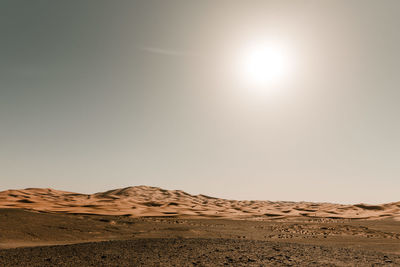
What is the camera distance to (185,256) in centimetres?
777

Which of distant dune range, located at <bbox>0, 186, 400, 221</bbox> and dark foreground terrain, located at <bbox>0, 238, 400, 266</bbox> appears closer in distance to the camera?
dark foreground terrain, located at <bbox>0, 238, 400, 266</bbox>

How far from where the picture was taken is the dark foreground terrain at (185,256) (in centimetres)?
703

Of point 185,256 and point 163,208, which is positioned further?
point 163,208

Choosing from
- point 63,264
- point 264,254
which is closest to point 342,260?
point 264,254

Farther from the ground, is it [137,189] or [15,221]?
[137,189]

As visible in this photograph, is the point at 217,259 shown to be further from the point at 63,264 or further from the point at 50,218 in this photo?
the point at 50,218

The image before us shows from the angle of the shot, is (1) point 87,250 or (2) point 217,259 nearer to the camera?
(2) point 217,259

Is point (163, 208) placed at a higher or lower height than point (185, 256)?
higher

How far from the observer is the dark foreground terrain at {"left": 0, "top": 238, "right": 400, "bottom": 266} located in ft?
23.1

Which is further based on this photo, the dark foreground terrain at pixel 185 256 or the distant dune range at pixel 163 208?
the distant dune range at pixel 163 208

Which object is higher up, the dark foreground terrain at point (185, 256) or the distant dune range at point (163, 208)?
the distant dune range at point (163, 208)

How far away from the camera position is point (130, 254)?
25.8ft

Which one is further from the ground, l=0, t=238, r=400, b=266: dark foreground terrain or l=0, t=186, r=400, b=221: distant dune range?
l=0, t=186, r=400, b=221: distant dune range

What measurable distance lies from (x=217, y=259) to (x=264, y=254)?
65.6 inches
